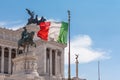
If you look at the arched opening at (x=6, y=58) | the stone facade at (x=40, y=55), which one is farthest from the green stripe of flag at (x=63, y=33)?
the arched opening at (x=6, y=58)

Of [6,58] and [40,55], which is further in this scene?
[40,55]

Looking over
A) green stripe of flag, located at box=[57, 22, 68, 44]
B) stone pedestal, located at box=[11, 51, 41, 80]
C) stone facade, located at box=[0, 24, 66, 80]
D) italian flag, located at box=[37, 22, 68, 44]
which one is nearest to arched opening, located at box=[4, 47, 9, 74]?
stone facade, located at box=[0, 24, 66, 80]

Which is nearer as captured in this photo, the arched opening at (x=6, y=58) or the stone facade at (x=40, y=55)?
the stone facade at (x=40, y=55)

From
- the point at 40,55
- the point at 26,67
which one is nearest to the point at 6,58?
the point at 40,55

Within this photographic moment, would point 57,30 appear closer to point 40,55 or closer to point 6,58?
point 40,55

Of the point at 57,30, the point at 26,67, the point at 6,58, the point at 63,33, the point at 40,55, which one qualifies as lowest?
the point at 26,67

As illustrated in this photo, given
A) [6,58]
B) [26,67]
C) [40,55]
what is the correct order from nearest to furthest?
[26,67] < [6,58] < [40,55]

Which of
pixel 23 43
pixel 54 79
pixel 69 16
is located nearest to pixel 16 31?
pixel 54 79

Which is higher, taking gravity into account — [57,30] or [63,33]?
[57,30]

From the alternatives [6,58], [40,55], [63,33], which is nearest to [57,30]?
[63,33]

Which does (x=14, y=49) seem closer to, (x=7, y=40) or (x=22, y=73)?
(x=7, y=40)

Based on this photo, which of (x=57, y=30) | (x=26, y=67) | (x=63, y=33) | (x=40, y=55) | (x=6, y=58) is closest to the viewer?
(x=63, y=33)

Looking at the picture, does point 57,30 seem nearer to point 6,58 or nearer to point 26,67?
point 26,67

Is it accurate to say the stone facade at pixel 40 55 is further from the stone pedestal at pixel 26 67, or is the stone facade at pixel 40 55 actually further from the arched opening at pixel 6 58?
the stone pedestal at pixel 26 67
